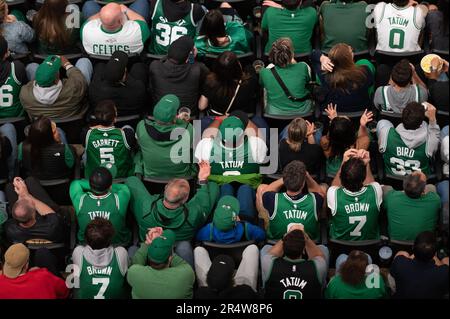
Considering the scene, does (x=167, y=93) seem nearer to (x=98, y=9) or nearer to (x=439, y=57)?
(x=98, y=9)

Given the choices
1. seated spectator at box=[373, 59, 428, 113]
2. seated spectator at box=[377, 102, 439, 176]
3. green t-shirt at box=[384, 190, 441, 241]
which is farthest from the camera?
seated spectator at box=[373, 59, 428, 113]

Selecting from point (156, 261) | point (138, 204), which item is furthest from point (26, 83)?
point (156, 261)

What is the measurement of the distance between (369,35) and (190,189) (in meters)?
2.69

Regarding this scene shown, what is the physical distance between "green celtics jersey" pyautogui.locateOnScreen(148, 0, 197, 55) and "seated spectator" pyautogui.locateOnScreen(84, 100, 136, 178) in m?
1.35

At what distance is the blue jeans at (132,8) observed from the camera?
1178 cm

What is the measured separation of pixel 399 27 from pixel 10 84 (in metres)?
3.85

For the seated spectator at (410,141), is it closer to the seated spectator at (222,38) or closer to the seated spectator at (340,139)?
the seated spectator at (340,139)

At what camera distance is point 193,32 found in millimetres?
11594

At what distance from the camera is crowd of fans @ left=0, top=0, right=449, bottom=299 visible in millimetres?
9359

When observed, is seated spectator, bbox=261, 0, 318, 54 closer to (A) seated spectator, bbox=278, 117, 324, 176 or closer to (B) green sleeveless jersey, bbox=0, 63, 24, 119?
(A) seated spectator, bbox=278, 117, 324, 176

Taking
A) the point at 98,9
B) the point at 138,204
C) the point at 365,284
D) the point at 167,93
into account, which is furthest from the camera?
the point at 98,9

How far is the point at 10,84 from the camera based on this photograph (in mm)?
10953

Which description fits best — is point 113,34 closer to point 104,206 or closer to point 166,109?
point 166,109

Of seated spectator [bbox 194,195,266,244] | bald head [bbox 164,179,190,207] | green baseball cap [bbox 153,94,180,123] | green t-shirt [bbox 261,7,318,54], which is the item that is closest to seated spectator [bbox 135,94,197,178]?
green baseball cap [bbox 153,94,180,123]
